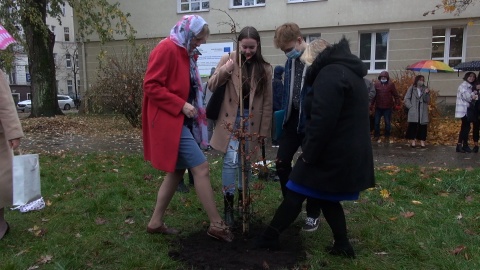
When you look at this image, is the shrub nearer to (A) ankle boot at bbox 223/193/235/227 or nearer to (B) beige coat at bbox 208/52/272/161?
(B) beige coat at bbox 208/52/272/161

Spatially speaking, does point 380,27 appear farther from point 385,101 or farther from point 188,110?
point 188,110

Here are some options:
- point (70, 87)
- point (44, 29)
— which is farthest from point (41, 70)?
point (70, 87)

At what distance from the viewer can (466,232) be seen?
3807mm

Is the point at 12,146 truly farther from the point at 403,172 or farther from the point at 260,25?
the point at 260,25

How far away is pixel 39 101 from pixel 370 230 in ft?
52.5

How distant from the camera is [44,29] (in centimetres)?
1387

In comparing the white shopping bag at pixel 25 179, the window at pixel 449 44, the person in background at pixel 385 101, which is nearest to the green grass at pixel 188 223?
the white shopping bag at pixel 25 179

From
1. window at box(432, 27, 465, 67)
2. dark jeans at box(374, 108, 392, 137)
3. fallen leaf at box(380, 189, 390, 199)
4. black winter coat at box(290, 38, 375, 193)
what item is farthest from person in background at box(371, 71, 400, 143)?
window at box(432, 27, 465, 67)

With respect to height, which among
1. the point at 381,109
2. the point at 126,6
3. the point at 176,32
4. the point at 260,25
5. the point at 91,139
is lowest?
the point at 91,139

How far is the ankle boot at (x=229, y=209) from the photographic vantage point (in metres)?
3.80

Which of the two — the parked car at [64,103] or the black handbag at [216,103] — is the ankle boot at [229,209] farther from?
the parked car at [64,103]

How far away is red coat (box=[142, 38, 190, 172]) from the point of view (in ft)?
10.8

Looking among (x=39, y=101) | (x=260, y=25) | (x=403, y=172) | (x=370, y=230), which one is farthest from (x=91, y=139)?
(x=260, y=25)

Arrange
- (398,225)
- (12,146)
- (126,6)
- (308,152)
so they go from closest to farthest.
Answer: (308,152)
(12,146)
(398,225)
(126,6)
